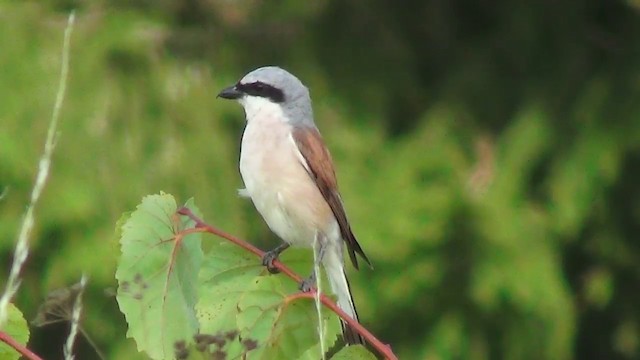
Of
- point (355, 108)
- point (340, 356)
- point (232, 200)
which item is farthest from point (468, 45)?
point (340, 356)

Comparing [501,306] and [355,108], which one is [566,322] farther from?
[355,108]

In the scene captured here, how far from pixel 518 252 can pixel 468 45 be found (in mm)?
1243

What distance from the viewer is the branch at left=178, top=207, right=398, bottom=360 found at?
159cm

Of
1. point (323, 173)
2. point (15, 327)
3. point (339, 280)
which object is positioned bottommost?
point (339, 280)

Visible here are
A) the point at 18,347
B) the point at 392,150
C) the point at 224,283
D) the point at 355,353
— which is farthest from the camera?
the point at 392,150

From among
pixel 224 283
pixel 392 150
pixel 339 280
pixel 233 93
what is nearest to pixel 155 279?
pixel 224 283

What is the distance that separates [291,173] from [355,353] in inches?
47.3

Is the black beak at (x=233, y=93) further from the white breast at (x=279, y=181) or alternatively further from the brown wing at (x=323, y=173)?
the brown wing at (x=323, y=173)

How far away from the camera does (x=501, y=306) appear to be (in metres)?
5.18

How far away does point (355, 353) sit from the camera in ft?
5.28

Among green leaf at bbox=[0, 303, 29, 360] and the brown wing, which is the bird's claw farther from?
the brown wing

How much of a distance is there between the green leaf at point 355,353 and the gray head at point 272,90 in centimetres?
136

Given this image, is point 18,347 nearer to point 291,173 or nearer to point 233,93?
point 291,173

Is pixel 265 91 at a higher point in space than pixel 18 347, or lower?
lower
